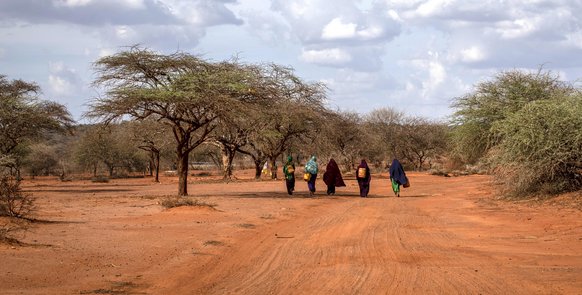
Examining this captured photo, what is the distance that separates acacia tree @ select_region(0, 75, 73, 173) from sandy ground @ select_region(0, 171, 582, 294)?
1889 cm

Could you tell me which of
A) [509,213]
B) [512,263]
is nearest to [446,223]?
[509,213]

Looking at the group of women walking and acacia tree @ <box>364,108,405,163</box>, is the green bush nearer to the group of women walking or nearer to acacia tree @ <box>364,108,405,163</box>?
the group of women walking

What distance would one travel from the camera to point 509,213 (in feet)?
66.4

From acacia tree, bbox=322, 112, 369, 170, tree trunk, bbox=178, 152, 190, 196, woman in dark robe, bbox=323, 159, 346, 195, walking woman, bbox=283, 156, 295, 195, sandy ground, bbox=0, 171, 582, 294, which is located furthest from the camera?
acacia tree, bbox=322, 112, 369, 170

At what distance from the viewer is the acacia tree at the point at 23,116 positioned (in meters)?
37.6

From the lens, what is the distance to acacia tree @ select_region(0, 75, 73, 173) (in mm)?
37625

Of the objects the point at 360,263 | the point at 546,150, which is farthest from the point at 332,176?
the point at 360,263

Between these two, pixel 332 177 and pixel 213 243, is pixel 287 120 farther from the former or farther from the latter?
pixel 213 243

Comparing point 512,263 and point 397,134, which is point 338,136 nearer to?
point 397,134

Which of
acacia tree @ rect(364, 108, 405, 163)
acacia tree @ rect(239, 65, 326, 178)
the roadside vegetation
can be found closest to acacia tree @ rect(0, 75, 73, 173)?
the roadside vegetation

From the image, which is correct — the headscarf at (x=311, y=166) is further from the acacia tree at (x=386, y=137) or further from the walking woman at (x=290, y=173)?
the acacia tree at (x=386, y=137)

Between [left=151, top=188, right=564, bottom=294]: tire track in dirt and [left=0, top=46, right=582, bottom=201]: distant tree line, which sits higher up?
[left=0, top=46, right=582, bottom=201]: distant tree line

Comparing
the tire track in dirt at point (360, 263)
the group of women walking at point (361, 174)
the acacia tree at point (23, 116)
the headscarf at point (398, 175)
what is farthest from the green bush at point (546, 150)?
the acacia tree at point (23, 116)

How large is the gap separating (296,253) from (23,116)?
2947 centimetres
